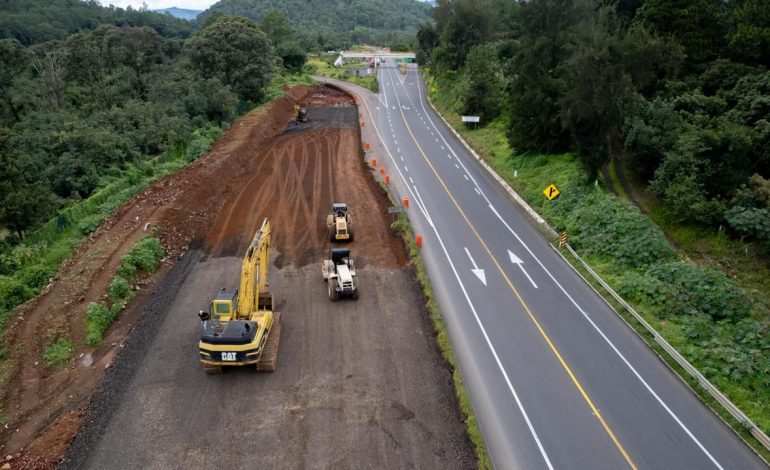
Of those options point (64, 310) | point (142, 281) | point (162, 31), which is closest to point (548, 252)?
point (142, 281)

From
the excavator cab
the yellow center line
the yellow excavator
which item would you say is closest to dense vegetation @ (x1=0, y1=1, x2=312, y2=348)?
the excavator cab

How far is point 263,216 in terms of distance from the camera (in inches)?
1247

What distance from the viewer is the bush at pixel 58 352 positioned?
61.4ft

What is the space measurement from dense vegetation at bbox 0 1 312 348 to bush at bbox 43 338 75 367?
175mm

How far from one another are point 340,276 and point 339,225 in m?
6.16

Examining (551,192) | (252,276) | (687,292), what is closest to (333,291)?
(252,276)

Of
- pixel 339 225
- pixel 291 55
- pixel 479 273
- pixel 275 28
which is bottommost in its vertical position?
pixel 479 273

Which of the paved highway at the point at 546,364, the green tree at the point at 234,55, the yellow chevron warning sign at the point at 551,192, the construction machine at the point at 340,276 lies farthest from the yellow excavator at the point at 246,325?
the green tree at the point at 234,55

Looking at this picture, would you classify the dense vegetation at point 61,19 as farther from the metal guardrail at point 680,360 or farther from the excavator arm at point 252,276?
the metal guardrail at point 680,360

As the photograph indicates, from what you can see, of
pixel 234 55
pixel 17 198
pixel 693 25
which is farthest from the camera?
pixel 234 55

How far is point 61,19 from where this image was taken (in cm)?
14012

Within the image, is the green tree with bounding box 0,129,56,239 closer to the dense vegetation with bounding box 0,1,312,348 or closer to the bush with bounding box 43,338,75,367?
the dense vegetation with bounding box 0,1,312,348

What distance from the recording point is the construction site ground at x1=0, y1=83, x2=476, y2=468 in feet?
49.8

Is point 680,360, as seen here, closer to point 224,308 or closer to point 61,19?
point 224,308
